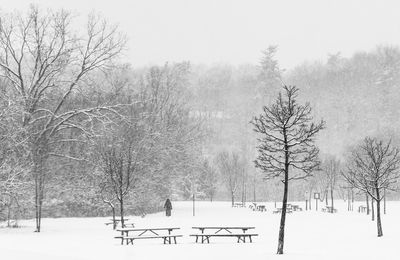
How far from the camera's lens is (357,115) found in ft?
371

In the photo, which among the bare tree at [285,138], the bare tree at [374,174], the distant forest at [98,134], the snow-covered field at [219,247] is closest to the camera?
the snow-covered field at [219,247]

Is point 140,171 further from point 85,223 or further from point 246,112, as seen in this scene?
point 246,112

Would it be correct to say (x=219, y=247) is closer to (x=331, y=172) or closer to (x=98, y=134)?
(x=98, y=134)

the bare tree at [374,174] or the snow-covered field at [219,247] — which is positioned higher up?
the bare tree at [374,174]

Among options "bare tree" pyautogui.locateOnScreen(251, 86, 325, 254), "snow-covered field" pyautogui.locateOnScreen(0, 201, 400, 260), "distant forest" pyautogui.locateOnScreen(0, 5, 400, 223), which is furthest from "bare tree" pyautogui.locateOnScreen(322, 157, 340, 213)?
"bare tree" pyautogui.locateOnScreen(251, 86, 325, 254)

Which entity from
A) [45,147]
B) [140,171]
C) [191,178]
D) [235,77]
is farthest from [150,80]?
[235,77]

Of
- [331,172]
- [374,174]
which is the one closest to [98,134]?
[374,174]

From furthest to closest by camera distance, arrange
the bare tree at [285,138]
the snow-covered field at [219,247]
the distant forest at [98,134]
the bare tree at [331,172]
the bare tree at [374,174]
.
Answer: the bare tree at [331,172] → the distant forest at [98,134] → the bare tree at [374,174] → the bare tree at [285,138] → the snow-covered field at [219,247]

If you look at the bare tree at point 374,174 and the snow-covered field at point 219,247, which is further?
the bare tree at point 374,174

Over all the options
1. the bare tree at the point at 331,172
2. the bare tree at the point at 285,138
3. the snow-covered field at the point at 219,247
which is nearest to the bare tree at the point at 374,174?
the snow-covered field at the point at 219,247

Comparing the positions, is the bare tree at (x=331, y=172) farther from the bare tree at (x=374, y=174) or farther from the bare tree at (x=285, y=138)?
the bare tree at (x=285, y=138)

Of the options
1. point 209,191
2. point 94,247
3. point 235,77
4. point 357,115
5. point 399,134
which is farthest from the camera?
point 235,77

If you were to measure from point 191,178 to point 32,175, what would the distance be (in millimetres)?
26672

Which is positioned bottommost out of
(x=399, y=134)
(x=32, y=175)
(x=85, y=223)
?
(x=85, y=223)
